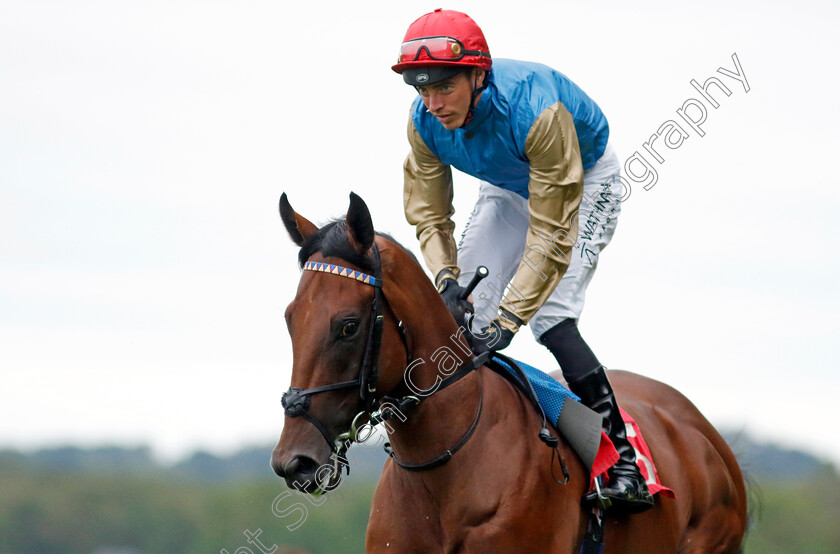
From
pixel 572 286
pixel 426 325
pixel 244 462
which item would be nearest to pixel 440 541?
pixel 426 325

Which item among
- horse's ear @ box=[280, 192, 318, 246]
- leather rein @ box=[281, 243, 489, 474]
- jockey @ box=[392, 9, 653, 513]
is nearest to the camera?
leather rein @ box=[281, 243, 489, 474]

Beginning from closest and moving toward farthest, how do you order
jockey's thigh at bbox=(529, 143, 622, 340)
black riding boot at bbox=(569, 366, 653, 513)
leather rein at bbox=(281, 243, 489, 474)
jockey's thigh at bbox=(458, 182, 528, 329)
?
leather rein at bbox=(281, 243, 489, 474)
black riding boot at bbox=(569, 366, 653, 513)
jockey's thigh at bbox=(529, 143, 622, 340)
jockey's thigh at bbox=(458, 182, 528, 329)

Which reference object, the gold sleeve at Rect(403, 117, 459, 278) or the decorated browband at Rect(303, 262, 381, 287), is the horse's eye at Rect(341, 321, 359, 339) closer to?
the decorated browband at Rect(303, 262, 381, 287)

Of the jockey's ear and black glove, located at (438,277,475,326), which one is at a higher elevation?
the jockey's ear

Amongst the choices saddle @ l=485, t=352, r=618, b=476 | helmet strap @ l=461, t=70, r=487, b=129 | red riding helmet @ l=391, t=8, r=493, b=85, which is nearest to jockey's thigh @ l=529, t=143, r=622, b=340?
saddle @ l=485, t=352, r=618, b=476

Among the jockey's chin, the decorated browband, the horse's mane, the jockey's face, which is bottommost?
the decorated browband

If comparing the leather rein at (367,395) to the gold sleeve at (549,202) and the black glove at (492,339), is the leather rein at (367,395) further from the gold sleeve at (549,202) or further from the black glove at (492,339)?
the gold sleeve at (549,202)

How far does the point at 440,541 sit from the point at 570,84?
7.65 ft

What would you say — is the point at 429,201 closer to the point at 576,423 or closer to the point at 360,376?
the point at 576,423

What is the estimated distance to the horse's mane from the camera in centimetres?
355

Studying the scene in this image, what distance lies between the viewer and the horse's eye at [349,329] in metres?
3.39

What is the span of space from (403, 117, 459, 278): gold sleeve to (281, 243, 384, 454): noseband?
1.14m

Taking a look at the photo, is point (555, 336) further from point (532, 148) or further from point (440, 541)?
point (440, 541)

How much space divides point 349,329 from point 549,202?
1.37m
